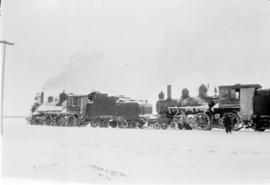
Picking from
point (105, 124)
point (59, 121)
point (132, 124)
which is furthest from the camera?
point (132, 124)

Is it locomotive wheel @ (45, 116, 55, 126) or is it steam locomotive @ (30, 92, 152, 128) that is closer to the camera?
steam locomotive @ (30, 92, 152, 128)

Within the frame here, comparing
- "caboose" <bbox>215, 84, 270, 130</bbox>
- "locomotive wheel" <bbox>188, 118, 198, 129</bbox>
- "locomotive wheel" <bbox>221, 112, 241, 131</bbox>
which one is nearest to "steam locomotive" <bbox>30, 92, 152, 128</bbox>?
"locomotive wheel" <bbox>188, 118, 198, 129</bbox>

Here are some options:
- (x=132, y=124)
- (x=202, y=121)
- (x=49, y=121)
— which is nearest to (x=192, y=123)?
(x=202, y=121)

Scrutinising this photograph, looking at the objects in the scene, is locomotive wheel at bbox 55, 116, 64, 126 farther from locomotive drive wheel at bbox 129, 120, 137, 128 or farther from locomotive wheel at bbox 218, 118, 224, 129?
locomotive wheel at bbox 218, 118, 224, 129

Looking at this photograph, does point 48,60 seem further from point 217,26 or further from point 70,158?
point 217,26

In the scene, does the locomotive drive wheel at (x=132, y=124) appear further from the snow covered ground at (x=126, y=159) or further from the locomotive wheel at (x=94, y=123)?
the snow covered ground at (x=126, y=159)

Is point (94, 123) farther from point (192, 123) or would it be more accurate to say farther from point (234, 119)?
point (234, 119)

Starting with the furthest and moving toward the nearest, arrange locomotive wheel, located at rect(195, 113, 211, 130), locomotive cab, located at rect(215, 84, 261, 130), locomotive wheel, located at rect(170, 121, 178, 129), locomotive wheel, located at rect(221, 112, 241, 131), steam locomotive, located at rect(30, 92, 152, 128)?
locomotive wheel, located at rect(170, 121, 178, 129) < locomotive wheel, located at rect(195, 113, 211, 130) < locomotive wheel, located at rect(221, 112, 241, 131) < locomotive cab, located at rect(215, 84, 261, 130) < steam locomotive, located at rect(30, 92, 152, 128)
